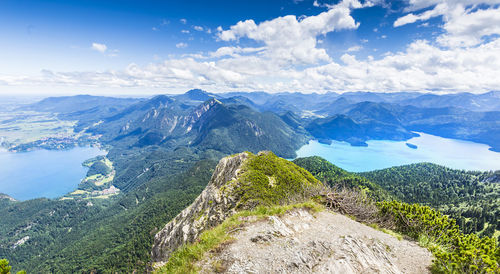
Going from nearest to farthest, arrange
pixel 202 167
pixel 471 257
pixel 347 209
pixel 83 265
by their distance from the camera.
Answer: pixel 471 257 → pixel 347 209 → pixel 83 265 → pixel 202 167

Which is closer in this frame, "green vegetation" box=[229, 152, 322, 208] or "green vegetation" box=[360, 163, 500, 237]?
"green vegetation" box=[229, 152, 322, 208]

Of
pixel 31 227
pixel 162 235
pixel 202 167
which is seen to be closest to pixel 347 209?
pixel 162 235

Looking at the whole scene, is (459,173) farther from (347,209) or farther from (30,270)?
(30,270)

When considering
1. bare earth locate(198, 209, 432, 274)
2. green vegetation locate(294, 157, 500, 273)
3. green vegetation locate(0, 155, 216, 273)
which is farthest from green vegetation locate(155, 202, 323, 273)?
green vegetation locate(0, 155, 216, 273)

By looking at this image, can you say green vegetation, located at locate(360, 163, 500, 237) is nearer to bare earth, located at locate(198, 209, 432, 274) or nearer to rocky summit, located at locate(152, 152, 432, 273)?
rocky summit, located at locate(152, 152, 432, 273)

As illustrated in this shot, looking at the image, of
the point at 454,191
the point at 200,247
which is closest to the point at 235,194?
the point at 200,247

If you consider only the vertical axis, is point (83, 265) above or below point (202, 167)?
below
